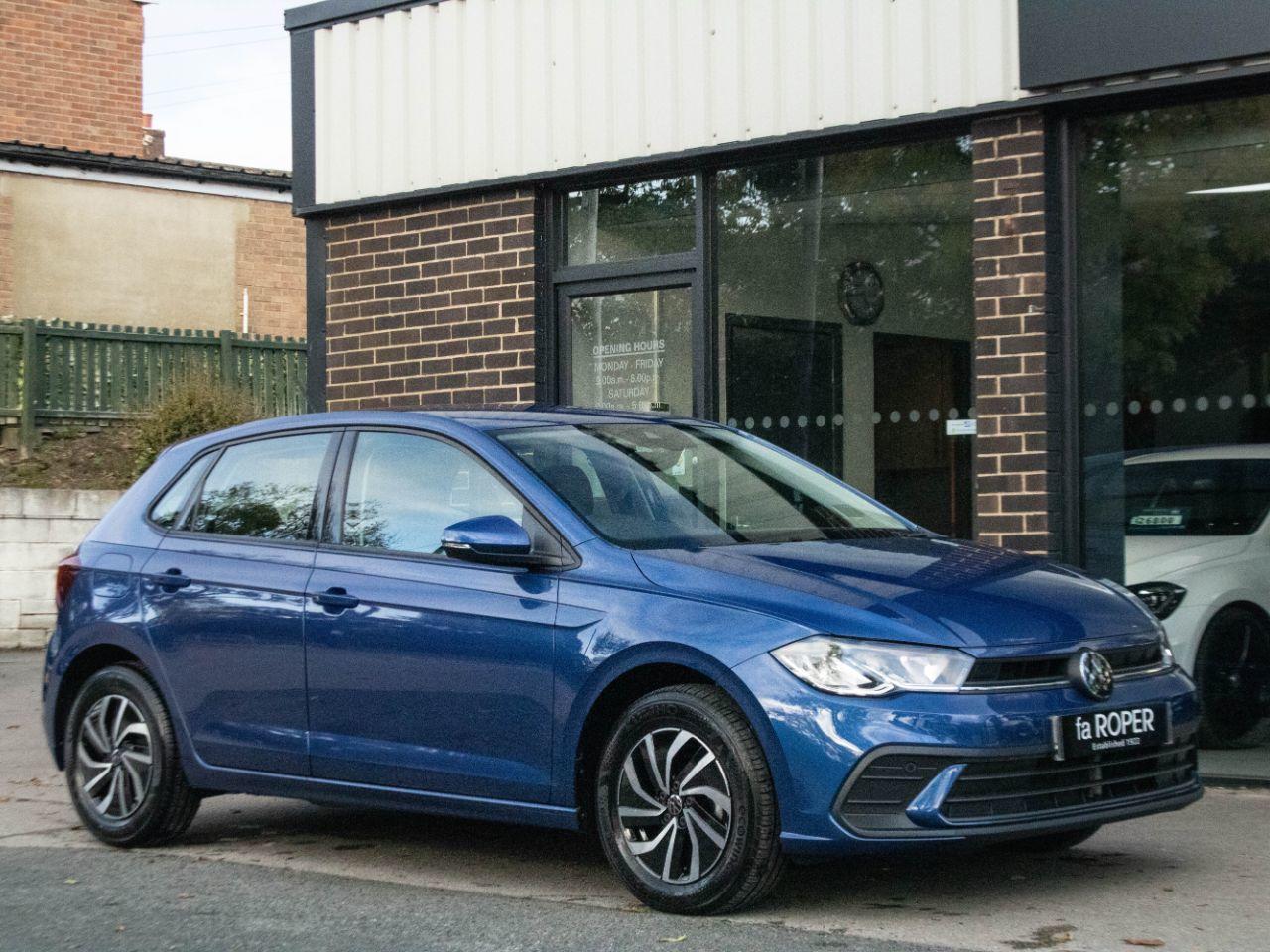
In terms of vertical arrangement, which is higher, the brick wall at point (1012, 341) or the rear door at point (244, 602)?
the brick wall at point (1012, 341)

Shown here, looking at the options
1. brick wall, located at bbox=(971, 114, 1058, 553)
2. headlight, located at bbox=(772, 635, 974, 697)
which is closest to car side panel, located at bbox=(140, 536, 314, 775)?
headlight, located at bbox=(772, 635, 974, 697)

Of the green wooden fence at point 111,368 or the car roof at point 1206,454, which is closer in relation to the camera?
the car roof at point 1206,454

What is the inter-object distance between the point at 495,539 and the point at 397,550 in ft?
2.15

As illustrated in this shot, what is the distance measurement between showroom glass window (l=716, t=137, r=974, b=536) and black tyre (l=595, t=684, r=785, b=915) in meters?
4.37

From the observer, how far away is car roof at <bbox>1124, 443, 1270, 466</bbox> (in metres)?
8.59

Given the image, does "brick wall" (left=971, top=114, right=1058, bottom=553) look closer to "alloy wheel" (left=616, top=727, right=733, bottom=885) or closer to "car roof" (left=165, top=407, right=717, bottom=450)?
"car roof" (left=165, top=407, right=717, bottom=450)

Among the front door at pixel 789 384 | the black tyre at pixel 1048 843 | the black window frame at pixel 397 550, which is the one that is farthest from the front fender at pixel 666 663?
the front door at pixel 789 384

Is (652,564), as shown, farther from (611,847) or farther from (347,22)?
(347,22)

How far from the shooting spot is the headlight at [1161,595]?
29.1 feet

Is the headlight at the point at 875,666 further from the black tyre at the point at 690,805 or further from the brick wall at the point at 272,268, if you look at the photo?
the brick wall at the point at 272,268

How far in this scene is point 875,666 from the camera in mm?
5375

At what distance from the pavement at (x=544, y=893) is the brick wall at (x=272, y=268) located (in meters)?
21.3

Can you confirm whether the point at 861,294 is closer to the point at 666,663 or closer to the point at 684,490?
the point at 684,490

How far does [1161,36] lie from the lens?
28.7 feet
